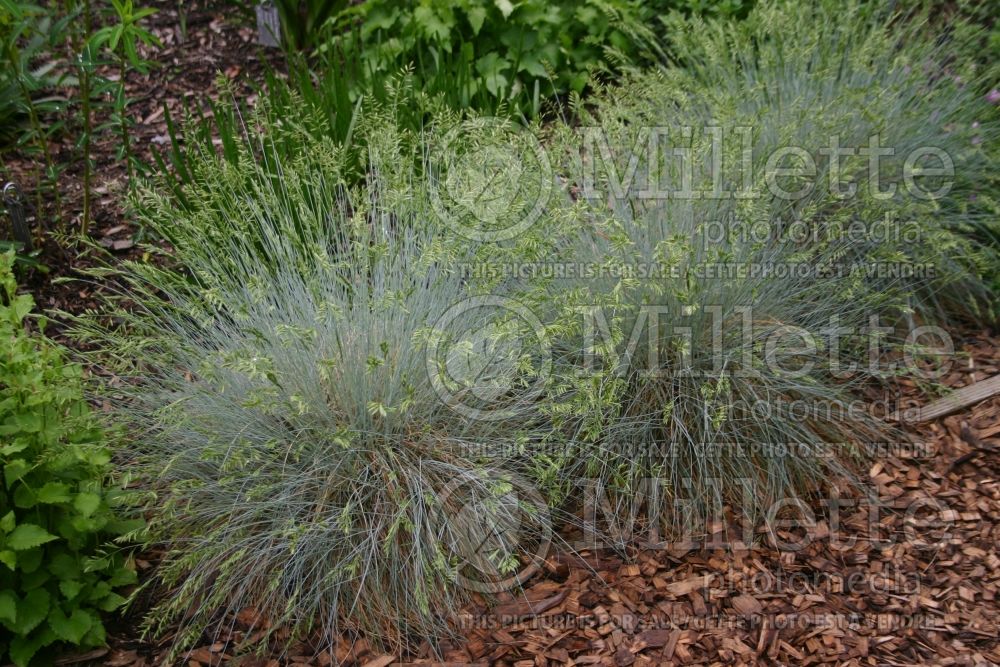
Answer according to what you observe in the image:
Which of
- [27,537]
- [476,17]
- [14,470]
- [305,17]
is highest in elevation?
[305,17]

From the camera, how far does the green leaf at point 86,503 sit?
2.21 metres

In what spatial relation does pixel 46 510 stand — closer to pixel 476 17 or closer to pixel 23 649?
pixel 23 649

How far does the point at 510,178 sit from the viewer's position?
3010mm

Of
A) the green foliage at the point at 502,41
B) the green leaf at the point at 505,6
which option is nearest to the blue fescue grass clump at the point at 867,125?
the green foliage at the point at 502,41

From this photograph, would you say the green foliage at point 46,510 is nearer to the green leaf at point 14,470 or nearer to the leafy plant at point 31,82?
the green leaf at point 14,470

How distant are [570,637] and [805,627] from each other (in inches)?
25.8

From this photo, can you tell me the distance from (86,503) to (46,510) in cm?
19

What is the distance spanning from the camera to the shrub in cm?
239

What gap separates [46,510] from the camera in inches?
91.4

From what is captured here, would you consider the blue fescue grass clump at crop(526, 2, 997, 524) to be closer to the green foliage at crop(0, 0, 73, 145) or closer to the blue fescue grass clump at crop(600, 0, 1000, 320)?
the blue fescue grass clump at crop(600, 0, 1000, 320)

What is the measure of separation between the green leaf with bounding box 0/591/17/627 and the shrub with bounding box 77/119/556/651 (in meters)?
0.35

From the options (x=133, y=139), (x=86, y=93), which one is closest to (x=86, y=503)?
(x=86, y=93)

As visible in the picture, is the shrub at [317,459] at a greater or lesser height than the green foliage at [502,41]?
lesser

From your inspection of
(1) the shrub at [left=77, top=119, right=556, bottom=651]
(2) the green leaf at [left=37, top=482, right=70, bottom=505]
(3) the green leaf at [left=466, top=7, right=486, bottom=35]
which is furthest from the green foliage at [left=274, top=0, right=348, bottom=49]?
(2) the green leaf at [left=37, top=482, right=70, bottom=505]
